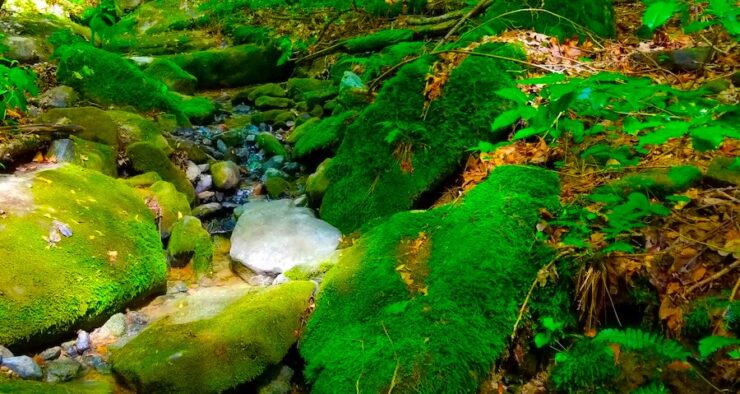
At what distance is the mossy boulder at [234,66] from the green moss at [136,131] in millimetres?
4382

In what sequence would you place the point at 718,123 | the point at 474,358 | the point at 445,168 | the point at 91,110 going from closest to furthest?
the point at 718,123 < the point at 474,358 < the point at 445,168 < the point at 91,110

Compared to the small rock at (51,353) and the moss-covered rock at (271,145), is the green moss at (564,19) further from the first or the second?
the small rock at (51,353)

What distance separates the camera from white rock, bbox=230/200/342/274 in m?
4.18

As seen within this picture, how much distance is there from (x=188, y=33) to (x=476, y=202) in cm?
1252

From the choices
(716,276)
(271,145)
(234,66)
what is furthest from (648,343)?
(234,66)

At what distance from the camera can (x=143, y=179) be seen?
525 centimetres

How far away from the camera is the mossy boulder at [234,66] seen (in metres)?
10.5

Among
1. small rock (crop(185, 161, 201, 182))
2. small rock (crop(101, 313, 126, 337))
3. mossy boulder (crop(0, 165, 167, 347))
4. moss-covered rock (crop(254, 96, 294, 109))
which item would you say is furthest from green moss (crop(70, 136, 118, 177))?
moss-covered rock (crop(254, 96, 294, 109))

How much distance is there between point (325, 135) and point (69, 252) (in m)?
3.17

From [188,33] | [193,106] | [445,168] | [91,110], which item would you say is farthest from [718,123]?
[188,33]

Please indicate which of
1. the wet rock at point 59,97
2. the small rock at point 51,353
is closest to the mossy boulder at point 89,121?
the wet rock at point 59,97

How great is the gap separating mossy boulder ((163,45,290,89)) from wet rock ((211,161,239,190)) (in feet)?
16.7

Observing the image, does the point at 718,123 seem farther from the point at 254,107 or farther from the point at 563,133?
the point at 254,107

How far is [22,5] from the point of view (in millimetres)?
12703
